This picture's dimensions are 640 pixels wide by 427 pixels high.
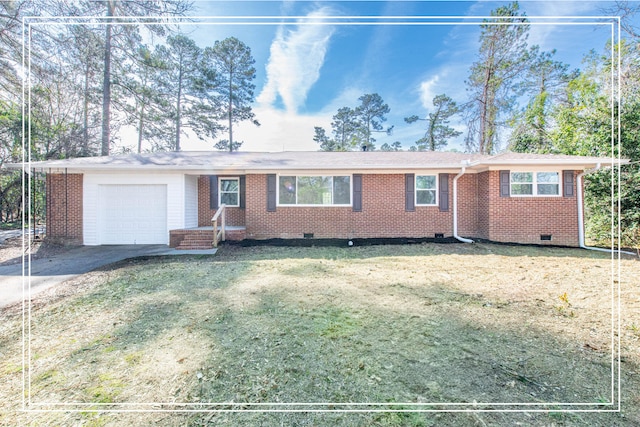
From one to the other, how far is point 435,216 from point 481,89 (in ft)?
14.0

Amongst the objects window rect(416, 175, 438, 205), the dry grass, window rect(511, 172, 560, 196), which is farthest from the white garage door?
window rect(511, 172, 560, 196)

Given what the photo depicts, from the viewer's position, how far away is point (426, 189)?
9234mm

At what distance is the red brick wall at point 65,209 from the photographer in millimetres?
8539

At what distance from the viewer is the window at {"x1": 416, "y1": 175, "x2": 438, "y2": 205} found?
9.23 metres

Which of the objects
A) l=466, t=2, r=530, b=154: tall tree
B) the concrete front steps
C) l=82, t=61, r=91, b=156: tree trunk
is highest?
l=82, t=61, r=91, b=156: tree trunk

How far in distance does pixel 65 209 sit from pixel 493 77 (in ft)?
44.2

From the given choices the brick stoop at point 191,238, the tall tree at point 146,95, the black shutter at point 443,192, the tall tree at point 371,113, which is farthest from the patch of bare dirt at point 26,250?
the black shutter at point 443,192

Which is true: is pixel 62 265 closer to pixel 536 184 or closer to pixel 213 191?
pixel 213 191

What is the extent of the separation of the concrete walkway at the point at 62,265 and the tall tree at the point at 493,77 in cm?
756

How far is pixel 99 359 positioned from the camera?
221 cm

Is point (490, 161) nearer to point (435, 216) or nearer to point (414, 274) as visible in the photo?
point (435, 216)

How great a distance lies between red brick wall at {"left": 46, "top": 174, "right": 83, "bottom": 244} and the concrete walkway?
799 millimetres

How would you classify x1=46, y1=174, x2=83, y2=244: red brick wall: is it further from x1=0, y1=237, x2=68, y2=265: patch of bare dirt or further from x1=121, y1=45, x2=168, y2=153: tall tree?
x1=121, y1=45, x2=168, y2=153: tall tree

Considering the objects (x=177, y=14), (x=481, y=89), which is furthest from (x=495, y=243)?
(x=177, y=14)
